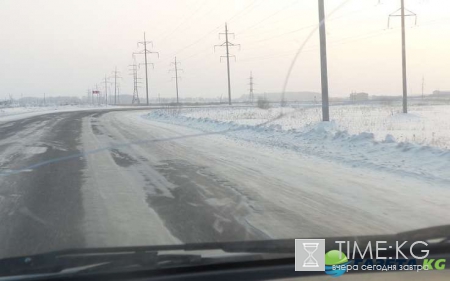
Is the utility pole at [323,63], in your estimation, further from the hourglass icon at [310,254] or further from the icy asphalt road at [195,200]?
the hourglass icon at [310,254]

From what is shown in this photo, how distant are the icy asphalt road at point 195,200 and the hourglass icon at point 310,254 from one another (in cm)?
138

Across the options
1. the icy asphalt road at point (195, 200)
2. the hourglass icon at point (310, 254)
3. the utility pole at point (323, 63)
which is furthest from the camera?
the utility pole at point (323, 63)

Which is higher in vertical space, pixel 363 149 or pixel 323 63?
pixel 323 63

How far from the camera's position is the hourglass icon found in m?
4.02

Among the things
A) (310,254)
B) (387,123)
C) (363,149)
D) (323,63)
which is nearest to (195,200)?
(310,254)

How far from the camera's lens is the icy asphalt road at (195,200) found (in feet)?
19.5

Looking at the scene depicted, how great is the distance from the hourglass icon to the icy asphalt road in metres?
1.38

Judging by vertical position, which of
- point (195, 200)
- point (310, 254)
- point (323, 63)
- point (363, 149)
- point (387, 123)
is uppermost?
point (323, 63)

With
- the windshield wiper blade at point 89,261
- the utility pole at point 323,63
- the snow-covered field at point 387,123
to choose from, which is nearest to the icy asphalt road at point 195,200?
the windshield wiper blade at point 89,261

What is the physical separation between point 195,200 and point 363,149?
7.97m

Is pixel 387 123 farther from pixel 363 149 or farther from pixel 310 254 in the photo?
pixel 310 254

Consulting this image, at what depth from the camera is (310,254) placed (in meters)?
4.17

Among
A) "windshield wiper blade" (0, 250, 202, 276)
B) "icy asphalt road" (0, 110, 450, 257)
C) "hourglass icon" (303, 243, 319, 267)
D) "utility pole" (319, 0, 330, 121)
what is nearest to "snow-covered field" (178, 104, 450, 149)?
"utility pole" (319, 0, 330, 121)

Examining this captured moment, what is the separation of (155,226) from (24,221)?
1895 millimetres
